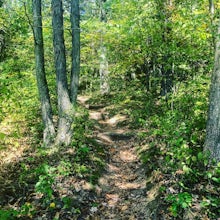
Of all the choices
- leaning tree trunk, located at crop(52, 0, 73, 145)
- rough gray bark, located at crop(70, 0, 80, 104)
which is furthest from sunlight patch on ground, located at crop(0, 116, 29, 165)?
rough gray bark, located at crop(70, 0, 80, 104)

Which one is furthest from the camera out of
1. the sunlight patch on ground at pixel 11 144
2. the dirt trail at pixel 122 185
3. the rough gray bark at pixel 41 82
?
the rough gray bark at pixel 41 82

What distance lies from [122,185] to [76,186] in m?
1.34

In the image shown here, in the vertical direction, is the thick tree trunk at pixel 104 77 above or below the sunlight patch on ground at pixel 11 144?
above

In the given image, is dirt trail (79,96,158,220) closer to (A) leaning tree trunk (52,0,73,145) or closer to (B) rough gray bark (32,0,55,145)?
(A) leaning tree trunk (52,0,73,145)

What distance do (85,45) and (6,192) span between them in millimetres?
15114

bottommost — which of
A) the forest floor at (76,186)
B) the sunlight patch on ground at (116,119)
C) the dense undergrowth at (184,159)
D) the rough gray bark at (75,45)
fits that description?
the sunlight patch on ground at (116,119)

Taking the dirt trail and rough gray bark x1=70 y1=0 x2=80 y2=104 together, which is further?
rough gray bark x1=70 y1=0 x2=80 y2=104

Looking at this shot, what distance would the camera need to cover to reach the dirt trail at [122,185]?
5.54 meters

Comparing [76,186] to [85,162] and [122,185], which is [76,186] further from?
[122,185]

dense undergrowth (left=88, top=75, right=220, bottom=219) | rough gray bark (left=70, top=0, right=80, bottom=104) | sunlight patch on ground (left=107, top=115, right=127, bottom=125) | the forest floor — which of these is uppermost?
rough gray bark (left=70, top=0, right=80, bottom=104)

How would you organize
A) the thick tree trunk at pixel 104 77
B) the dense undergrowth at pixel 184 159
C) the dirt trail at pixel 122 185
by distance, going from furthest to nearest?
the thick tree trunk at pixel 104 77
the dirt trail at pixel 122 185
the dense undergrowth at pixel 184 159

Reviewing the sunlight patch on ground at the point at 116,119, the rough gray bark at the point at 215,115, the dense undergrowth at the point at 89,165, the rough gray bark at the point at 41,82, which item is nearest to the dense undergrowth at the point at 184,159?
the dense undergrowth at the point at 89,165

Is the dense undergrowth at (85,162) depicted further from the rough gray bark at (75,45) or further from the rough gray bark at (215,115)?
the rough gray bark at (75,45)

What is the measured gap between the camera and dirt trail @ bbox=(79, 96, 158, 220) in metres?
5.54
